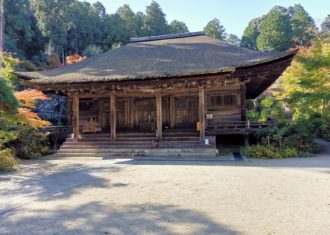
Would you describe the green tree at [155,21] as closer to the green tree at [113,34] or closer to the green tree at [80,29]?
the green tree at [113,34]

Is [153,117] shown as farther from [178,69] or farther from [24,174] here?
[24,174]

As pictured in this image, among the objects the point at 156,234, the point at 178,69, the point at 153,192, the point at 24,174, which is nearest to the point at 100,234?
the point at 156,234

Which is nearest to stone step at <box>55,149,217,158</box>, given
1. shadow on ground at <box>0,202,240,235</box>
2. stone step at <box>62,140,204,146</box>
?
stone step at <box>62,140,204,146</box>

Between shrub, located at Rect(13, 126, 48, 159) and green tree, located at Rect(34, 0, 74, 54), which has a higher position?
green tree, located at Rect(34, 0, 74, 54)

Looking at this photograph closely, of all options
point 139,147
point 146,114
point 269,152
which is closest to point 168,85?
point 139,147

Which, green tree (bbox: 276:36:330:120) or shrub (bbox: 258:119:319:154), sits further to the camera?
green tree (bbox: 276:36:330:120)

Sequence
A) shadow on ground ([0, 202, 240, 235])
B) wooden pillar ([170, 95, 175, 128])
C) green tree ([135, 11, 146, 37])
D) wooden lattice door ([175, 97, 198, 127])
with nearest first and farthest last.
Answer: shadow on ground ([0, 202, 240, 235]) → wooden lattice door ([175, 97, 198, 127]) → wooden pillar ([170, 95, 175, 128]) → green tree ([135, 11, 146, 37])

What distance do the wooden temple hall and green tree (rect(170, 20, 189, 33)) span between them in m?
30.6

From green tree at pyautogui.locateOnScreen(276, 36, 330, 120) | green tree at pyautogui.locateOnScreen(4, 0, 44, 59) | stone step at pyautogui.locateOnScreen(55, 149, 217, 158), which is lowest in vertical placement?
stone step at pyautogui.locateOnScreen(55, 149, 217, 158)

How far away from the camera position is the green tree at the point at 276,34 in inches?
1687

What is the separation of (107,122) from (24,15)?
2765cm

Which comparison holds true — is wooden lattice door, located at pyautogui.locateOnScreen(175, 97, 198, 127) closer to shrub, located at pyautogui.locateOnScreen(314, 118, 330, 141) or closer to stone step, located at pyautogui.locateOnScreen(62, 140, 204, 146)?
stone step, located at pyautogui.locateOnScreen(62, 140, 204, 146)

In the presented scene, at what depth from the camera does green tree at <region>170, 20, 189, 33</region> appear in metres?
48.5

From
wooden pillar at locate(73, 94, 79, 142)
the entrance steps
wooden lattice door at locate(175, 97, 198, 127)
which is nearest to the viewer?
the entrance steps
